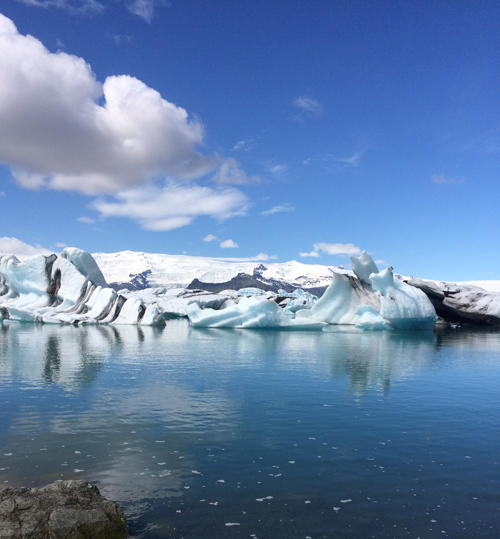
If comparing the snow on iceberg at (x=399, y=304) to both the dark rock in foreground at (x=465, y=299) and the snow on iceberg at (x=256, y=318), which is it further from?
the dark rock in foreground at (x=465, y=299)

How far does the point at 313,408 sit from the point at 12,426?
4279mm

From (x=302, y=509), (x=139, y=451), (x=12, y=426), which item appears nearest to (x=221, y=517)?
(x=302, y=509)

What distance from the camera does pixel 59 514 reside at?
3312mm

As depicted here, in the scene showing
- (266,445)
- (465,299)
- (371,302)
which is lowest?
(266,445)

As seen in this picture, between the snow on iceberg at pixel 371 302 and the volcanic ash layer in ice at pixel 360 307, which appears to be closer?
the volcanic ash layer in ice at pixel 360 307

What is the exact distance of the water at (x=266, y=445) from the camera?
392 cm

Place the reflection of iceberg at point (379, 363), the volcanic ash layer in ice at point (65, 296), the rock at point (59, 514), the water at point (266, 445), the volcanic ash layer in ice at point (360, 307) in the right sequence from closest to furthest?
the rock at point (59, 514)
the water at point (266, 445)
the reflection of iceberg at point (379, 363)
the volcanic ash layer in ice at point (360, 307)
the volcanic ash layer in ice at point (65, 296)

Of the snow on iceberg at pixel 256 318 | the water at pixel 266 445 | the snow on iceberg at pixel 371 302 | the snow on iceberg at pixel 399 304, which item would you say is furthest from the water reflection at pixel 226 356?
the snow on iceberg at pixel 371 302

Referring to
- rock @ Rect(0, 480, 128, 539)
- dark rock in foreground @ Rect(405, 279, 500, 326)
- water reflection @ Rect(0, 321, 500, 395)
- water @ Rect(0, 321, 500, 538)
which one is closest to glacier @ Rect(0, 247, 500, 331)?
dark rock in foreground @ Rect(405, 279, 500, 326)

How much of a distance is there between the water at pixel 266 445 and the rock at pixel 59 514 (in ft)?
0.93

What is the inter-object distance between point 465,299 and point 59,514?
1281 inches

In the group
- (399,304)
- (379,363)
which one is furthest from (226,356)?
(399,304)

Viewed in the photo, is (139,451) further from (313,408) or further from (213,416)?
(313,408)

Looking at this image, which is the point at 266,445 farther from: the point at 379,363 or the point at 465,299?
the point at 465,299
